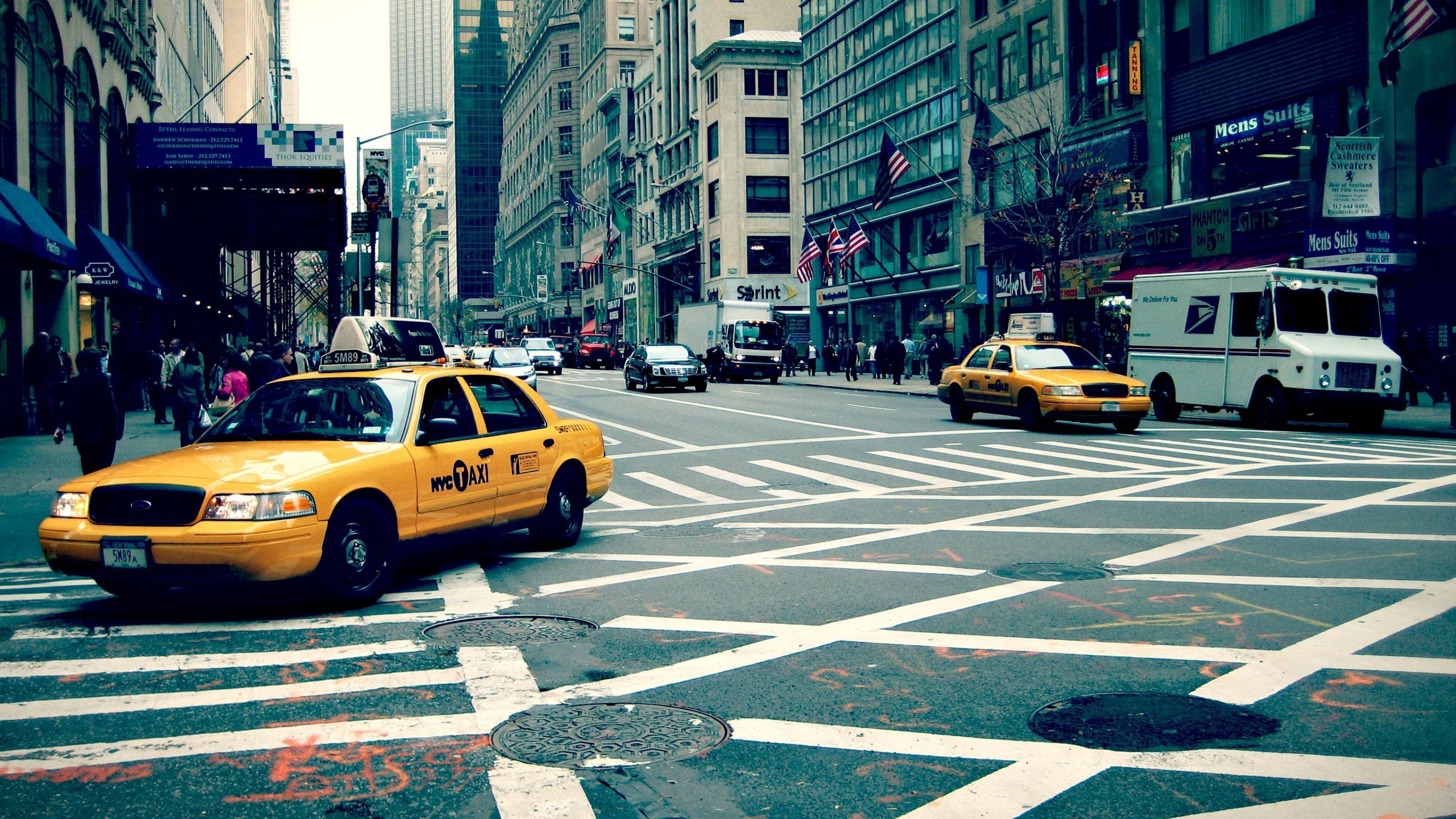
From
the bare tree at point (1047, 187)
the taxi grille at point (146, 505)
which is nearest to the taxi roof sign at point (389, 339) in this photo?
the taxi grille at point (146, 505)

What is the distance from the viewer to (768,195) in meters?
76.1

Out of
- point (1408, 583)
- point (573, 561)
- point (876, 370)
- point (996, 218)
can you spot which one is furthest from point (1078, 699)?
point (876, 370)

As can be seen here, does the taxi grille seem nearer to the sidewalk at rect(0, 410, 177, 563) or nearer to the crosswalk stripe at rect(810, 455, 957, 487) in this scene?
the sidewalk at rect(0, 410, 177, 563)

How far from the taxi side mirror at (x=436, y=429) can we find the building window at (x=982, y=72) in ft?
130

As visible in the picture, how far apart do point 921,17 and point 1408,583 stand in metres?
46.9

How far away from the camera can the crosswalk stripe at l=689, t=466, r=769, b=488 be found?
597 inches

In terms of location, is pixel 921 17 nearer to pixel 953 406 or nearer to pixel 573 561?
pixel 953 406

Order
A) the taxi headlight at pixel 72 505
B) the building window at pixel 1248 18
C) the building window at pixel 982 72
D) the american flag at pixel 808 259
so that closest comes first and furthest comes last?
the taxi headlight at pixel 72 505
the building window at pixel 1248 18
the building window at pixel 982 72
the american flag at pixel 808 259

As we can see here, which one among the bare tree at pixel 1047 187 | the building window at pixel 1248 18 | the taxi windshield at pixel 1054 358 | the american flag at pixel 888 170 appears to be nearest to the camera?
the taxi windshield at pixel 1054 358

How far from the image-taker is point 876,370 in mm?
52000

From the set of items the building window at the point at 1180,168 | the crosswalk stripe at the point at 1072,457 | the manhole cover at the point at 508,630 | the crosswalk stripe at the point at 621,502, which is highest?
the building window at the point at 1180,168

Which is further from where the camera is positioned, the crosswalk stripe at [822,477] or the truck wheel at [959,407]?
the truck wheel at [959,407]

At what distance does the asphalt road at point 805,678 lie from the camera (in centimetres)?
459

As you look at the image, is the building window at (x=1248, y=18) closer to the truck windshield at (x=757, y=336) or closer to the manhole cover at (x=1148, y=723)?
the truck windshield at (x=757, y=336)
